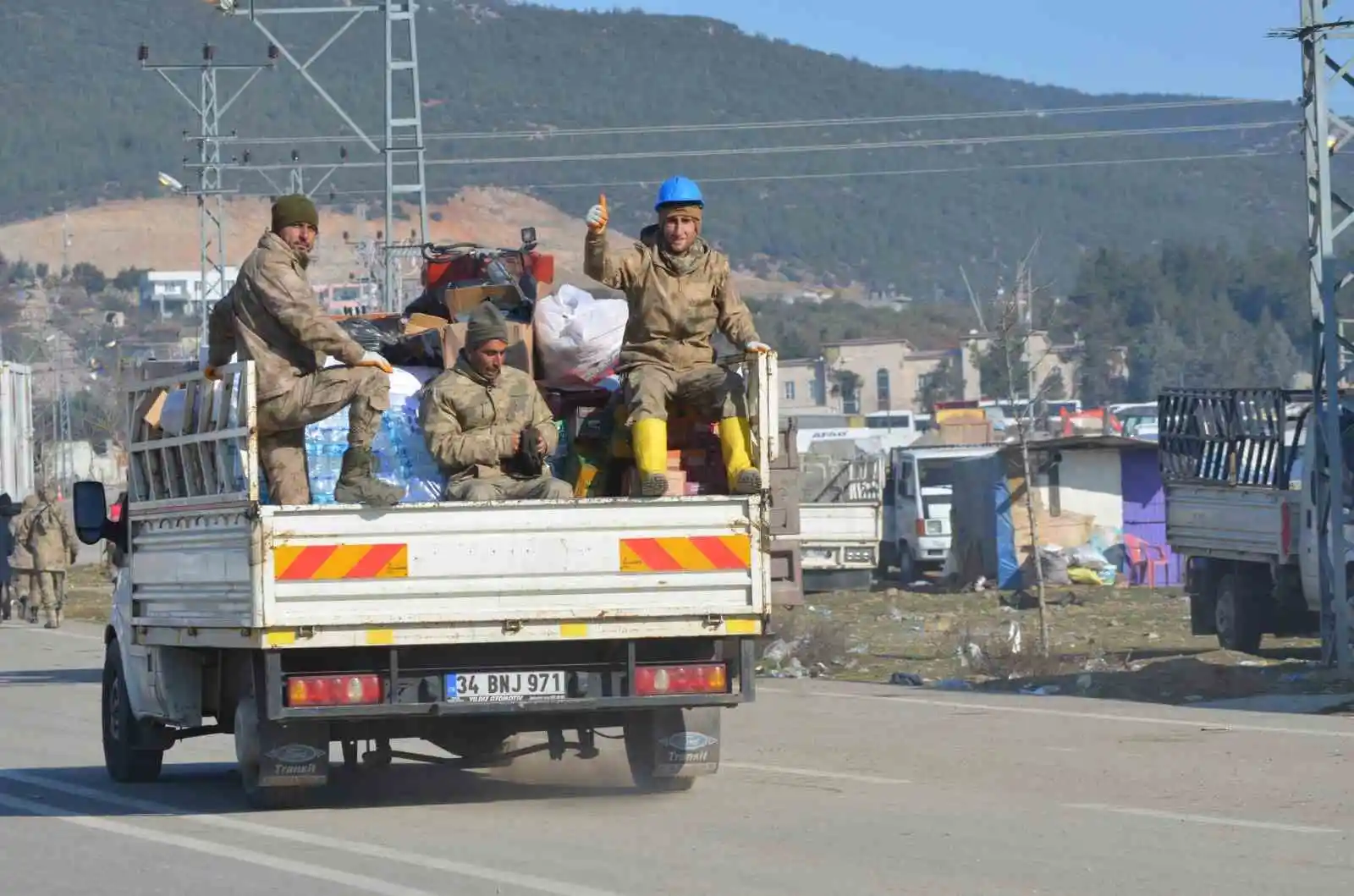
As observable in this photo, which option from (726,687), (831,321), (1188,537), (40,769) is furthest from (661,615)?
(831,321)

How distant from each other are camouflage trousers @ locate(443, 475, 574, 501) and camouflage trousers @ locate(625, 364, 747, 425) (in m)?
0.54

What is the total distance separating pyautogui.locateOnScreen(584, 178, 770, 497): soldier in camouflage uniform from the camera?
11.9 m

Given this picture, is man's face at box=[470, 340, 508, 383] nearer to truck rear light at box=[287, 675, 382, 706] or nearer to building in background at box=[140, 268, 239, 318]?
truck rear light at box=[287, 675, 382, 706]

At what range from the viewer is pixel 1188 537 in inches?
983

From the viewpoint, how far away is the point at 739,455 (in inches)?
463

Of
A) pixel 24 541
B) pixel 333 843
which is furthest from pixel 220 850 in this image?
pixel 24 541

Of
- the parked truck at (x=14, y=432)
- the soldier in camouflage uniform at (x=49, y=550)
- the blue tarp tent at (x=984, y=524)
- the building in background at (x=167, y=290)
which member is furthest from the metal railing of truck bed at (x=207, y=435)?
the building in background at (x=167, y=290)

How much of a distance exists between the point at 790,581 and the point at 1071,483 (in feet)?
65.5

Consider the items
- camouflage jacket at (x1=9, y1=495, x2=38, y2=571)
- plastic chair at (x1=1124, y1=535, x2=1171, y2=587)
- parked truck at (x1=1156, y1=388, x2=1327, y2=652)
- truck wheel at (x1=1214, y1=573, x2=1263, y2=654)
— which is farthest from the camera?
plastic chair at (x1=1124, y1=535, x2=1171, y2=587)

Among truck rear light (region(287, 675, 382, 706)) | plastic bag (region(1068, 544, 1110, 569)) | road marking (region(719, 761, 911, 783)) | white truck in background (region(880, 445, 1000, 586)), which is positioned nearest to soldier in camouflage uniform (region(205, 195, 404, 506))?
truck rear light (region(287, 675, 382, 706))

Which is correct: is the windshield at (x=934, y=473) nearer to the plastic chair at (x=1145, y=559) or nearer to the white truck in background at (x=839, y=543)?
the plastic chair at (x=1145, y=559)

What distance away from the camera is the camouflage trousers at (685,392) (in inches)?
466


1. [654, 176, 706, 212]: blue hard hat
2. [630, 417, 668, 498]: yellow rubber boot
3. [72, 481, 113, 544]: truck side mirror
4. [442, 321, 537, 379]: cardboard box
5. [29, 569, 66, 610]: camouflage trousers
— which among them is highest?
[654, 176, 706, 212]: blue hard hat

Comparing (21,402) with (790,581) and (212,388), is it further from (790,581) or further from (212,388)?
(212,388)
